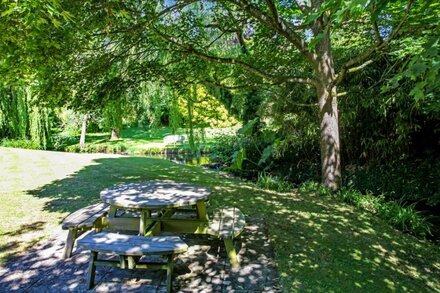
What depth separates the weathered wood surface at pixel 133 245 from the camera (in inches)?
106

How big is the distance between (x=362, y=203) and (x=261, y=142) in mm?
4608

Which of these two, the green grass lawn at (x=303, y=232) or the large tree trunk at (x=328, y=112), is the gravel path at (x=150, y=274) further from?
the large tree trunk at (x=328, y=112)

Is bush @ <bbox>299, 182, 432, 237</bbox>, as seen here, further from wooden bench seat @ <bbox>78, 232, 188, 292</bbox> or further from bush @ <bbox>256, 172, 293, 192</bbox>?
wooden bench seat @ <bbox>78, 232, 188, 292</bbox>

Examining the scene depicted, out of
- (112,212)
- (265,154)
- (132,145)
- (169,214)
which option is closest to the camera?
(112,212)

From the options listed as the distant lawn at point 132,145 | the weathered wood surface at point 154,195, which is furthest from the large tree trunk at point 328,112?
the distant lawn at point 132,145

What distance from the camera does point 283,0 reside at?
7.71m

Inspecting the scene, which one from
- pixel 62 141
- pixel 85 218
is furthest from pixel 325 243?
pixel 62 141

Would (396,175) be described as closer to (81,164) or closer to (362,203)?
(362,203)

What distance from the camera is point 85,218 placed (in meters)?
3.56

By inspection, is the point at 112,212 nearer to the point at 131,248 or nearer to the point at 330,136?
the point at 131,248

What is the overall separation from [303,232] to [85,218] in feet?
8.69

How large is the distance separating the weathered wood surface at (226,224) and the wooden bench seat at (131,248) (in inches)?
23.4

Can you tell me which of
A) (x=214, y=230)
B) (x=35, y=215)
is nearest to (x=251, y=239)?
(x=214, y=230)

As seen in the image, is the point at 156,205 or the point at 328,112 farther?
the point at 328,112
